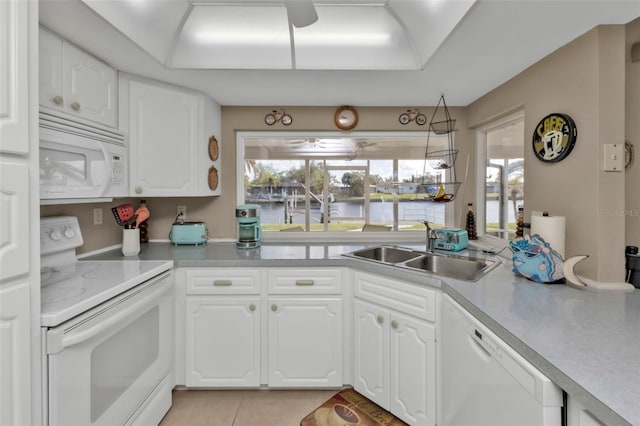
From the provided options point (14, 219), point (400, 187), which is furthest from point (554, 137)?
point (14, 219)

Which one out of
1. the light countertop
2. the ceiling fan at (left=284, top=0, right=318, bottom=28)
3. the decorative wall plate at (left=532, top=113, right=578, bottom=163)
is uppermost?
the ceiling fan at (left=284, top=0, right=318, bottom=28)

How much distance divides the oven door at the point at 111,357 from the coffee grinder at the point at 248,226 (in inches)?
24.3

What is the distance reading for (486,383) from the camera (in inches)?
42.3

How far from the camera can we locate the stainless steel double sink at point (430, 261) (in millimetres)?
1793

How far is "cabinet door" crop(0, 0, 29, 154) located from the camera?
875 millimetres

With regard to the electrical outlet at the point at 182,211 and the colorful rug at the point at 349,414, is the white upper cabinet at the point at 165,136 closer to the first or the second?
the electrical outlet at the point at 182,211

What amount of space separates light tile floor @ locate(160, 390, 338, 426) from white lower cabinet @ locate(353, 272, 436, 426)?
355 millimetres

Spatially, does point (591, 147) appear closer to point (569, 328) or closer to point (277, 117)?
point (569, 328)

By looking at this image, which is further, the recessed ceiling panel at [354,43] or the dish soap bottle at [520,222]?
the dish soap bottle at [520,222]

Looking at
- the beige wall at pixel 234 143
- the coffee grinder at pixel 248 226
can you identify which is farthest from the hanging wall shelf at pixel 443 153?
the coffee grinder at pixel 248 226

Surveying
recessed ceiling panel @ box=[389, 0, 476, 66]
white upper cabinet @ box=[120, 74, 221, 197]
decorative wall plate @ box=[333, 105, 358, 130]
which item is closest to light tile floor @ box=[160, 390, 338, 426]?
white upper cabinet @ box=[120, 74, 221, 197]

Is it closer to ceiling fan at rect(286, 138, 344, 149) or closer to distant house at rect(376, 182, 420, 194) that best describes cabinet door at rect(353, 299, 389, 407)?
distant house at rect(376, 182, 420, 194)

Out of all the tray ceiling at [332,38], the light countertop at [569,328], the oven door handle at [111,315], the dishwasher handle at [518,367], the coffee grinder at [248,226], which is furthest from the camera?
the coffee grinder at [248,226]

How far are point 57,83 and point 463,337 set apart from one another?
2.21 m
